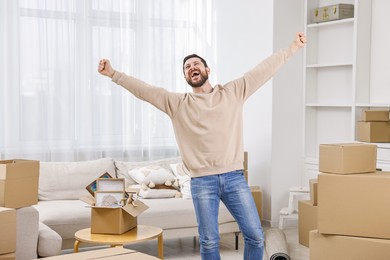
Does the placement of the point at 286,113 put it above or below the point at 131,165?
above

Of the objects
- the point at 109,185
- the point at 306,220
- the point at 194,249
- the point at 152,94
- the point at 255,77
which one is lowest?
the point at 194,249

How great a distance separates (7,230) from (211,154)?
3.69 feet

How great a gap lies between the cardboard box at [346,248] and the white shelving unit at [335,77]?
2.00 meters

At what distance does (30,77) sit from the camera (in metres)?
5.81

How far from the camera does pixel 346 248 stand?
3.79m

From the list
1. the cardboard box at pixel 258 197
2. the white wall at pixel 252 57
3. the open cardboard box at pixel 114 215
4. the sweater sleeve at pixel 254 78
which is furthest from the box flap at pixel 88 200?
the white wall at pixel 252 57

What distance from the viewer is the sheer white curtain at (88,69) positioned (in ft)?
18.8

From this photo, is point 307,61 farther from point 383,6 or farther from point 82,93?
point 82,93

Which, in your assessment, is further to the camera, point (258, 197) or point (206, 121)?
point (258, 197)

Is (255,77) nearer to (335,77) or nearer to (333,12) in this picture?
(333,12)

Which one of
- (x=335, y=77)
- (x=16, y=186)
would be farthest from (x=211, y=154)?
(x=335, y=77)

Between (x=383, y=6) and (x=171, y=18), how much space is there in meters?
1.97

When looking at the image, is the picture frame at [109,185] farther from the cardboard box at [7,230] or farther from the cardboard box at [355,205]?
the cardboard box at [355,205]

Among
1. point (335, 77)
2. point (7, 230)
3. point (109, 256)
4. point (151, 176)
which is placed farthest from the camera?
point (335, 77)
